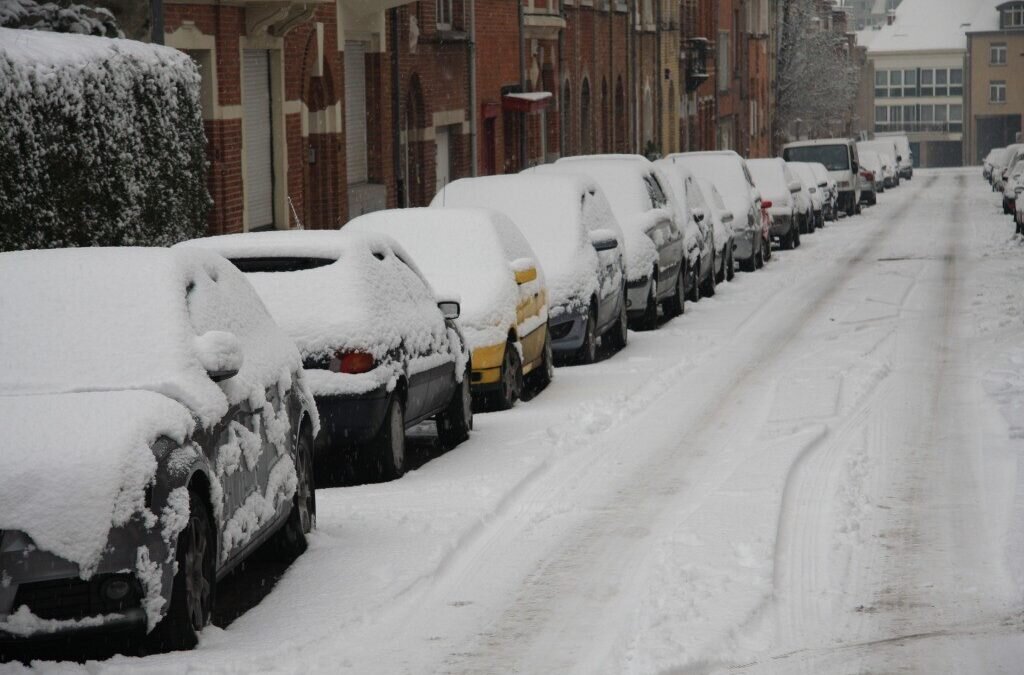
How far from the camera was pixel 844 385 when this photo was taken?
1398 cm

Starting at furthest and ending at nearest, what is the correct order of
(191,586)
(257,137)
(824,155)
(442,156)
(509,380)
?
(824,155), (442,156), (257,137), (509,380), (191,586)

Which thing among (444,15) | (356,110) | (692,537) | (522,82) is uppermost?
(444,15)

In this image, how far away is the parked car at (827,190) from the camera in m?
44.7

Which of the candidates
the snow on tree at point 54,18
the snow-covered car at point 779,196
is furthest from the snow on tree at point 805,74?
the snow on tree at point 54,18

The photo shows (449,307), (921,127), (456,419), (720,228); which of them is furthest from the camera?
(921,127)

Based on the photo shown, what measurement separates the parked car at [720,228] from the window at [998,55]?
108m

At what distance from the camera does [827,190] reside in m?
45.7

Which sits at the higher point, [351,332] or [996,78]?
[996,78]

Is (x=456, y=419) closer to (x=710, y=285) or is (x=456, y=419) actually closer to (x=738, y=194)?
(x=710, y=285)

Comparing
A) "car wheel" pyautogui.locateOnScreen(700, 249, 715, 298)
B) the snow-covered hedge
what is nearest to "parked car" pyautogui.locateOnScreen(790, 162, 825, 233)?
"car wheel" pyautogui.locateOnScreen(700, 249, 715, 298)

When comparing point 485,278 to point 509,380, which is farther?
point 509,380

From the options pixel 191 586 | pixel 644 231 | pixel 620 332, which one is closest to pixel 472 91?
pixel 644 231

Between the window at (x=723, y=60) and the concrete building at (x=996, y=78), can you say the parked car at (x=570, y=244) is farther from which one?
the concrete building at (x=996, y=78)

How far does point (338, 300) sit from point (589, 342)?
6161mm
